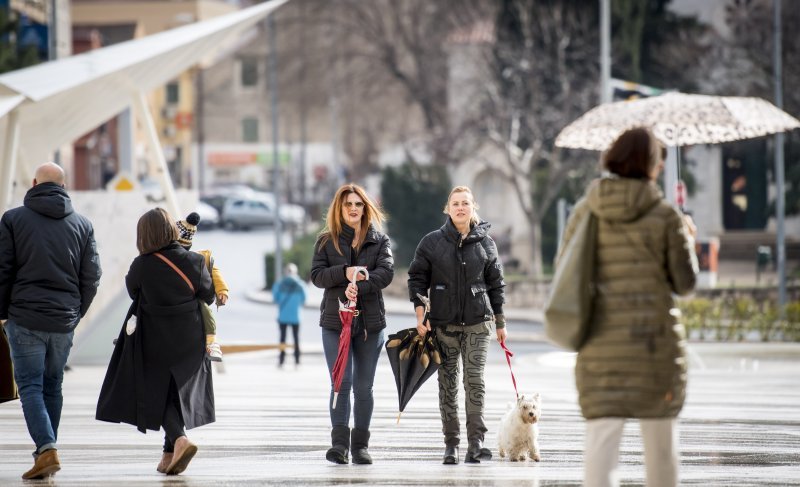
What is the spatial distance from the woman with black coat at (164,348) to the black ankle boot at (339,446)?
0.94 m

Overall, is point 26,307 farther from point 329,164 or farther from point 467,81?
point 329,164

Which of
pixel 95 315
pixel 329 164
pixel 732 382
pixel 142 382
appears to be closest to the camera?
pixel 142 382

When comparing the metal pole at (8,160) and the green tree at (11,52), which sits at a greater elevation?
the green tree at (11,52)

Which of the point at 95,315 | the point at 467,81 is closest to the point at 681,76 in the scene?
the point at 467,81

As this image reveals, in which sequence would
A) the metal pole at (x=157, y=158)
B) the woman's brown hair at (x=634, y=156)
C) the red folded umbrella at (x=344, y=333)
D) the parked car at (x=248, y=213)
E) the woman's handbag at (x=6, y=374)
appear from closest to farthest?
the woman's brown hair at (x=634, y=156) → the woman's handbag at (x=6, y=374) → the red folded umbrella at (x=344, y=333) → the metal pole at (x=157, y=158) → the parked car at (x=248, y=213)

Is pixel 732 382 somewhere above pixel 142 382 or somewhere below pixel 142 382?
below

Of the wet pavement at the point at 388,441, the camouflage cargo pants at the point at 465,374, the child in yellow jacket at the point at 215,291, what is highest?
the child in yellow jacket at the point at 215,291

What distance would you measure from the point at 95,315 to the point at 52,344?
39.9ft

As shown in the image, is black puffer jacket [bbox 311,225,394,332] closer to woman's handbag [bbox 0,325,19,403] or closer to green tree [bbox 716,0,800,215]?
woman's handbag [bbox 0,325,19,403]

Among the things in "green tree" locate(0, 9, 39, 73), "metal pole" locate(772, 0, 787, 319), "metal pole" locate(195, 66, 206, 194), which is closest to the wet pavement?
"green tree" locate(0, 9, 39, 73)

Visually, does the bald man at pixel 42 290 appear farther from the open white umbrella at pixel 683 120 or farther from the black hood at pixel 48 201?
the open white umbrella at pixel 683 120

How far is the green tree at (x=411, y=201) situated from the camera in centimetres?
5134

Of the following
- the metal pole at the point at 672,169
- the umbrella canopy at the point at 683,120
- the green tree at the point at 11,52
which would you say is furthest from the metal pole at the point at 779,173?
the umbrella canopy at the point at 683,120

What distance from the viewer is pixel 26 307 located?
911cm
